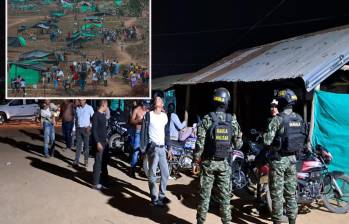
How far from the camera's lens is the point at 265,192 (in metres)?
7.07

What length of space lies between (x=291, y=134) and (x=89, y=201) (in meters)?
3.84

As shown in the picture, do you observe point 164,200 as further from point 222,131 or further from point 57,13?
point 57,13

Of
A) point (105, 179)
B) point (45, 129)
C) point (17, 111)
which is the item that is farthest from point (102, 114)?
point (17, 111)

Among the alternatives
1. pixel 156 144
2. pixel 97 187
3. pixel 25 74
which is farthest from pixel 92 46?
pixel 156 144

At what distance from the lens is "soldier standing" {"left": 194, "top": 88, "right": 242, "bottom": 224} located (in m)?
5.71

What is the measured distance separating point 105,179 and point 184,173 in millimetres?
2288

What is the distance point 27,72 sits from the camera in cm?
1112

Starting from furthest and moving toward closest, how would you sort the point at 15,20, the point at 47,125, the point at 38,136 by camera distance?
the point at 38,136 → the point at 47,125 → the point at 15,20

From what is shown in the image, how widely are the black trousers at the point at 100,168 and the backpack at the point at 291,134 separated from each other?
13.0ft

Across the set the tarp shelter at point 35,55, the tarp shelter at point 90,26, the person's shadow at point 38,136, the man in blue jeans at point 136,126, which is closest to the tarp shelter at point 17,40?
the tarp shelter at point 35,55

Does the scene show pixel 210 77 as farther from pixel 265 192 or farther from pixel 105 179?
pixel 265 192

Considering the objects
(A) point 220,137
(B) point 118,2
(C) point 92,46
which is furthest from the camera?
(B) point 118,2

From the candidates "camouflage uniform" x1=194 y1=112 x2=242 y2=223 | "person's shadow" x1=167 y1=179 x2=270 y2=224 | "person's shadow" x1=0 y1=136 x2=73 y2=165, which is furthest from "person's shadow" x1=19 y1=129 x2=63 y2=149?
"camouflage uniform" x1=194 y1=112 x2=242 y2=223

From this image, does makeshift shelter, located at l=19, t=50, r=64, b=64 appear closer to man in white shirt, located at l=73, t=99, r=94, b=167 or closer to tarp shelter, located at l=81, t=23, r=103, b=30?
tarp shelter, located at l=81, t=23, r=103, b=30
